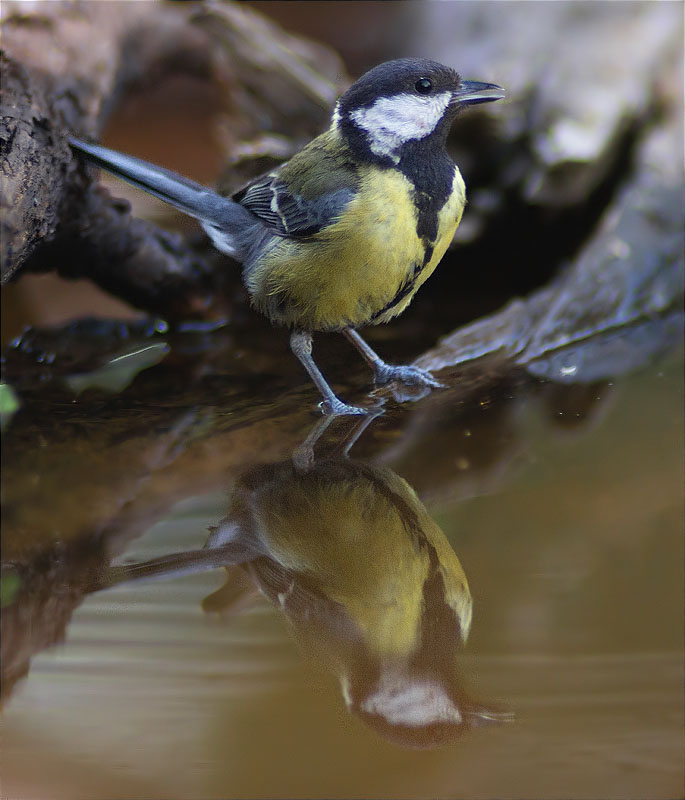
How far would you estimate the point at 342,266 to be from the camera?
6.82 ft

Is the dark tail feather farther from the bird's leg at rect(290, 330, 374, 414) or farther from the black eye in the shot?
the black eye

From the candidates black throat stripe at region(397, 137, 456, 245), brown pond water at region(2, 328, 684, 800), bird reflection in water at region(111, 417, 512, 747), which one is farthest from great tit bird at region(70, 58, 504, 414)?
bird reflection in water at region(111, 417, 512, 747)

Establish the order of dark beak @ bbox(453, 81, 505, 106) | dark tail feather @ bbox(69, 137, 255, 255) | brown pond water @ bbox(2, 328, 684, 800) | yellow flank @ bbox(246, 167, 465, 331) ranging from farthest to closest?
dark tail feather @ bbox(69, 137, 255, 255) → dark beak @ bbox(453, 81, 505, 106) → yellow flank @ bbox(246, 167, 465, 331) → brown pond water @ bbox(2, 328, 684, 800)

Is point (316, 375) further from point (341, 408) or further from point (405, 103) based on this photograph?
point (405, 103)

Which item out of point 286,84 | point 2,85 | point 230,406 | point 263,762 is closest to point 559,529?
point 263,762

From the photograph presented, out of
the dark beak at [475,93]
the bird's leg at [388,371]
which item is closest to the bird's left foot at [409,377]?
the bird's leg at [388,371]

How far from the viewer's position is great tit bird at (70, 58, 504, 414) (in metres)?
2.04

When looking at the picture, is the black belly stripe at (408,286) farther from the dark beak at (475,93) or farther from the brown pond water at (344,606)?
the dark beak at (475,93)

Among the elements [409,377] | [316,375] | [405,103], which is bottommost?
[409,377]

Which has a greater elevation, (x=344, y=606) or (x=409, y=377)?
(x=344, y=606)

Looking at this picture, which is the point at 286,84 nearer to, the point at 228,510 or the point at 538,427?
the point at 538,427

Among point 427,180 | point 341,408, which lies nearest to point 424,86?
point 427,180

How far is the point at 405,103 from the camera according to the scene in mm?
2125

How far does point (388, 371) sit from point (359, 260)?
18.1 inches
